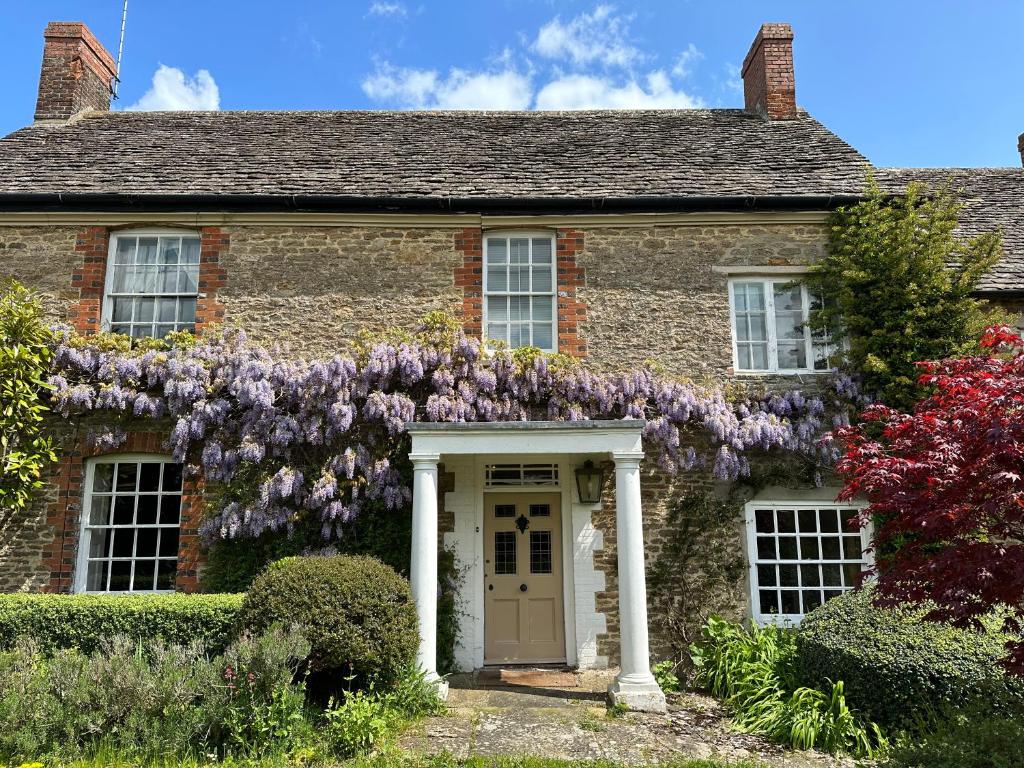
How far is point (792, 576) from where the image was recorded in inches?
351

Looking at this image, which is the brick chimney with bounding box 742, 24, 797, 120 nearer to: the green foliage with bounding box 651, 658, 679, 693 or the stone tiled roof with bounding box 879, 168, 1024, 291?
the stone tiled roof with bounding box 879, 168, 1024, 291

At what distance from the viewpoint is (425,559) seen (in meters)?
7.46

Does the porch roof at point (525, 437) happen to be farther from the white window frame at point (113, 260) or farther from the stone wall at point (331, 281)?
the white window frame at point (113, 260)

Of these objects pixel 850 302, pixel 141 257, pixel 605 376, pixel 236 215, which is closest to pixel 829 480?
pixel 850 302

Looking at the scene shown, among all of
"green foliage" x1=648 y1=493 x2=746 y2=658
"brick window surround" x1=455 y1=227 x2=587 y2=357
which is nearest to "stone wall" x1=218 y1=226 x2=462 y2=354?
"brick window surround" x1=455 y1=227 x2=587 y2=357

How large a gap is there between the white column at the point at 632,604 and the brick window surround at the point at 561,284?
2.21 m

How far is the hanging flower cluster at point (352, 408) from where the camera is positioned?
27.9 ft

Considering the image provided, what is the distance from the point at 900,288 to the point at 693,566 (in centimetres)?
429

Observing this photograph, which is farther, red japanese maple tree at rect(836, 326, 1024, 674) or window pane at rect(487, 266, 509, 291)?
window pane at rect(487, 266, 509, 291)

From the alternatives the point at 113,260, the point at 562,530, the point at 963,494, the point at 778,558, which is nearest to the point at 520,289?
the point at 562,530

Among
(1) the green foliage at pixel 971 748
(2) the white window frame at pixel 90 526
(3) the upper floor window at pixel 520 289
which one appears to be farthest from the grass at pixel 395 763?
(3) the upper floor window at pixel 520 289

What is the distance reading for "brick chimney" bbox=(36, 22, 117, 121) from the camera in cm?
1204

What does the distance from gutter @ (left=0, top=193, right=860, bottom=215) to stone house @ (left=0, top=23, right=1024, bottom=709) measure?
0.11 ft

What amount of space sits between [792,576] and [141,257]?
30.7 ft
